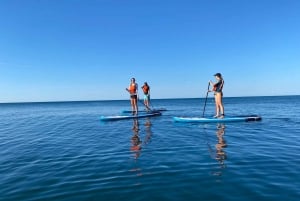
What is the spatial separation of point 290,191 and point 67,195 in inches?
175

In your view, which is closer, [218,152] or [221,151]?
[218,152]

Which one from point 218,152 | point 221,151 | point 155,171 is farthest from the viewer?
point 221,151

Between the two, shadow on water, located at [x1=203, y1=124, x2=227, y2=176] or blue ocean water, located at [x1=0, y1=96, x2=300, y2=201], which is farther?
shadow on water, located at [x1=203, y1=124, x2=227, y2=176]

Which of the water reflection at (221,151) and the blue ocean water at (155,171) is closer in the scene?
the blue ocean water at (155,171)

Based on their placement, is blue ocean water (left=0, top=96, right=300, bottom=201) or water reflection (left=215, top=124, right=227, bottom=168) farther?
water reflection (left=215, top=124, right=227, bottom=168)

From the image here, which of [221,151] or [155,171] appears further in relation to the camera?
[221,151]

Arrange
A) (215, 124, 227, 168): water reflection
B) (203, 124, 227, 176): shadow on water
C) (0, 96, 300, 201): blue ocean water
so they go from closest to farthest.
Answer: (0, 96, 300, 201): blue ocean water, (203, 124, 227, 176): shadow on water, (215, 124, 227, 168): water reflection

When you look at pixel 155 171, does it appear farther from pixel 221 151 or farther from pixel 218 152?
pixel 221 151

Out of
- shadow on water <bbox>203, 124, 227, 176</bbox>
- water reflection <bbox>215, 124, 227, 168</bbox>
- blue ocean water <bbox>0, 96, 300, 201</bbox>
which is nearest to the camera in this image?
blue ocean water <bbox>0, 96, 300, 201</bbox>

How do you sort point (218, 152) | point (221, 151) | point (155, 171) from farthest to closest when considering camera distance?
point (221, 151) < point (218, 152) < point (155, 171)

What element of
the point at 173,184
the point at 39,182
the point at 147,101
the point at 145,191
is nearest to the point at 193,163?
the point at 173,184

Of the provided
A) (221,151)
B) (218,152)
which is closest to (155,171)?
(218,152)

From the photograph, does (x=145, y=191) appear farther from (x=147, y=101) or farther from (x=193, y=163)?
(x=147, y=101)

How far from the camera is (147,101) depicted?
25578 millimetres
